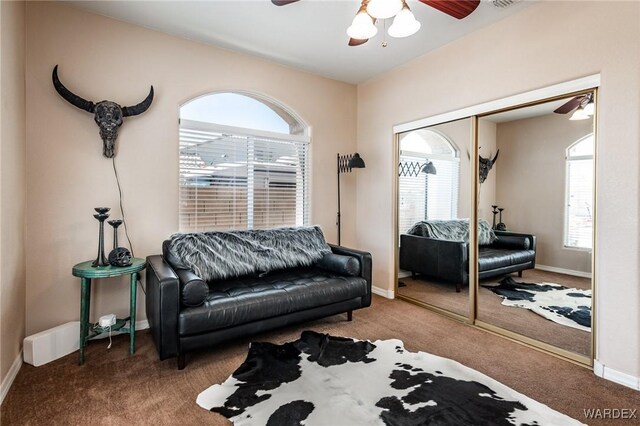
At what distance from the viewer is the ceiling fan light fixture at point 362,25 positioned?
6.47 feet

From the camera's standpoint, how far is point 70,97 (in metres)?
2.65

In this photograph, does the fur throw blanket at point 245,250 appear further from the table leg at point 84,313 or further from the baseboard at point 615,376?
the baseboard at point 615,376

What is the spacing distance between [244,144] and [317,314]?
208 centimetres

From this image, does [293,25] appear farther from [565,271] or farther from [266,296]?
[565,271]

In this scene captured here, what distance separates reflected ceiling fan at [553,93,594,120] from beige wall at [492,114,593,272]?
1.9 inches

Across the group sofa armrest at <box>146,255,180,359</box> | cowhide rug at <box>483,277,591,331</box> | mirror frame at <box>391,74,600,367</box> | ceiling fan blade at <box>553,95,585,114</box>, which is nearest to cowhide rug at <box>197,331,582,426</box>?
sofa armrest at <box>146,255,180,359</box>

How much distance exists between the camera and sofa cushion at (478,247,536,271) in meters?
3.06

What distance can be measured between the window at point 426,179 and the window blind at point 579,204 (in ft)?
3.29

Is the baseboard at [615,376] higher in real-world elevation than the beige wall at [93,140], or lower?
lower

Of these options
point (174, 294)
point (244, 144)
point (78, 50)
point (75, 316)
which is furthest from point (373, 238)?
point (78, 50)

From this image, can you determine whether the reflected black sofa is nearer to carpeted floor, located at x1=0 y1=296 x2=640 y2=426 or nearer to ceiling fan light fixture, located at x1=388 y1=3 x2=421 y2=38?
carpeted floor, located at x1=0 y1=296 x2=640 y2=426

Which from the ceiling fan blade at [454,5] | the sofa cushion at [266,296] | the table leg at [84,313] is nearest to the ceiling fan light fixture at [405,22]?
the ceiling fan blade at [454,5]

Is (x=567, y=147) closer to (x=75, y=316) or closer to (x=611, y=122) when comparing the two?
(x=611, y=122)

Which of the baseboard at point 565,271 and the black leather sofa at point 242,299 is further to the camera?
the baseboard at point 565,271
